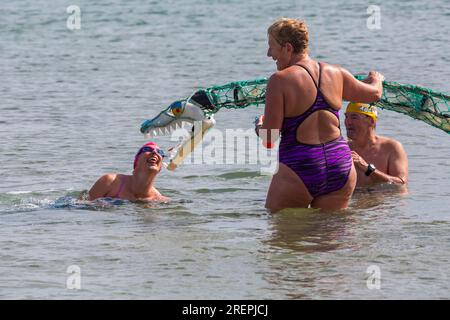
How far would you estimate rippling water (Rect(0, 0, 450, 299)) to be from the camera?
22.7 ft

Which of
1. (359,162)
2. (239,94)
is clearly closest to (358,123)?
(359,162)

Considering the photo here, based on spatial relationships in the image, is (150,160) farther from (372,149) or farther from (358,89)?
(358,89)

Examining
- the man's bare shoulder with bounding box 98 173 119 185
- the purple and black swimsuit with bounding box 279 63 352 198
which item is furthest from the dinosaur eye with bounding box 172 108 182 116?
the purple and black swimsuit with bounding box 279 63 352 198

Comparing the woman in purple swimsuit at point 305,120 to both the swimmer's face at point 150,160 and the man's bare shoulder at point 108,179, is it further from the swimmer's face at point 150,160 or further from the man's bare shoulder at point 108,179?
the man's bare shoulder at point 108,179

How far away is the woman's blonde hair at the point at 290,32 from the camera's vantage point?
7.28 meters

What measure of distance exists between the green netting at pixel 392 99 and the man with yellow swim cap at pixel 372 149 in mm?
268

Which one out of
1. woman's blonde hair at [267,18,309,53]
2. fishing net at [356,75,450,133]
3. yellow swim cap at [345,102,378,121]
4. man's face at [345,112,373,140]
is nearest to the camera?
woman's blonde hair at [267,18,309,53]

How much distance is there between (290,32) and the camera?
7297 mm

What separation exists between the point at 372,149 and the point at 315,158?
2031mm

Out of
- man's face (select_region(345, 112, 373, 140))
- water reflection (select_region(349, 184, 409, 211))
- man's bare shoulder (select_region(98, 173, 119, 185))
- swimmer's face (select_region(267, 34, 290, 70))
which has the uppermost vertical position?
swimmer's face (select_region(267, 34, 290, 70))

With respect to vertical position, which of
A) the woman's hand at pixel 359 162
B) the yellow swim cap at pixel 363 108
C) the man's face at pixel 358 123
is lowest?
the woman's hand at pixel 359 162

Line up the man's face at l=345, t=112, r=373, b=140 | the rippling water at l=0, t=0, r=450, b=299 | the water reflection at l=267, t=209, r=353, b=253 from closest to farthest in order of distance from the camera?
the rippling water at l=0, t=0, r=450, b=299, the water reflection at l=267, t=209, r=353, b=253, the man's face at l=345, t=112, r=373, b=140

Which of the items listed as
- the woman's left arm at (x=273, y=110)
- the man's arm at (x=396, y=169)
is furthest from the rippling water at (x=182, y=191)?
the woman's left arm at (x=273, y=110)

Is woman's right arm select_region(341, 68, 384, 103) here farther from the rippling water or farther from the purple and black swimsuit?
the rippling water
